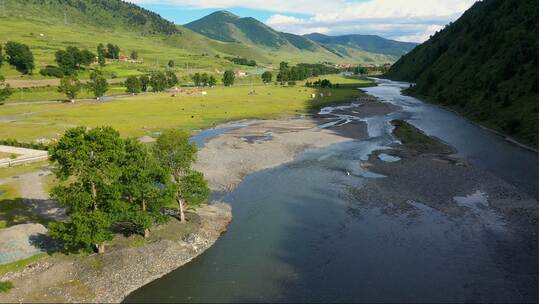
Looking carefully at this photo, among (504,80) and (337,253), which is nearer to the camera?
(337,253)

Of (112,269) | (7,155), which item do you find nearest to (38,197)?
(112,269)

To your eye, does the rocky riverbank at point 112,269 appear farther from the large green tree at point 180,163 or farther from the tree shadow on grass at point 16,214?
the tree shadow on grass at point 16,214

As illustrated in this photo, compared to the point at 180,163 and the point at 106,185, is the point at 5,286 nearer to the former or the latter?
the point at 106,185

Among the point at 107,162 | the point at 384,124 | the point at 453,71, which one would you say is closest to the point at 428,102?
the point at 453,71

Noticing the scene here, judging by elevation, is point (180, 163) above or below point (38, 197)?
above

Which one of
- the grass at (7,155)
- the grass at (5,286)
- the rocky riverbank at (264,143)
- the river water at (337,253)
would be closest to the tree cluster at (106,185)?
the grass at (5,286)

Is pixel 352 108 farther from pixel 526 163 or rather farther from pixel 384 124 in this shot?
pixel 526 163

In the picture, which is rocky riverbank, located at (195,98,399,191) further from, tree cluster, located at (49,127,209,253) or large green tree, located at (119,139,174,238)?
large green tree, located at (119,139,174,238)
